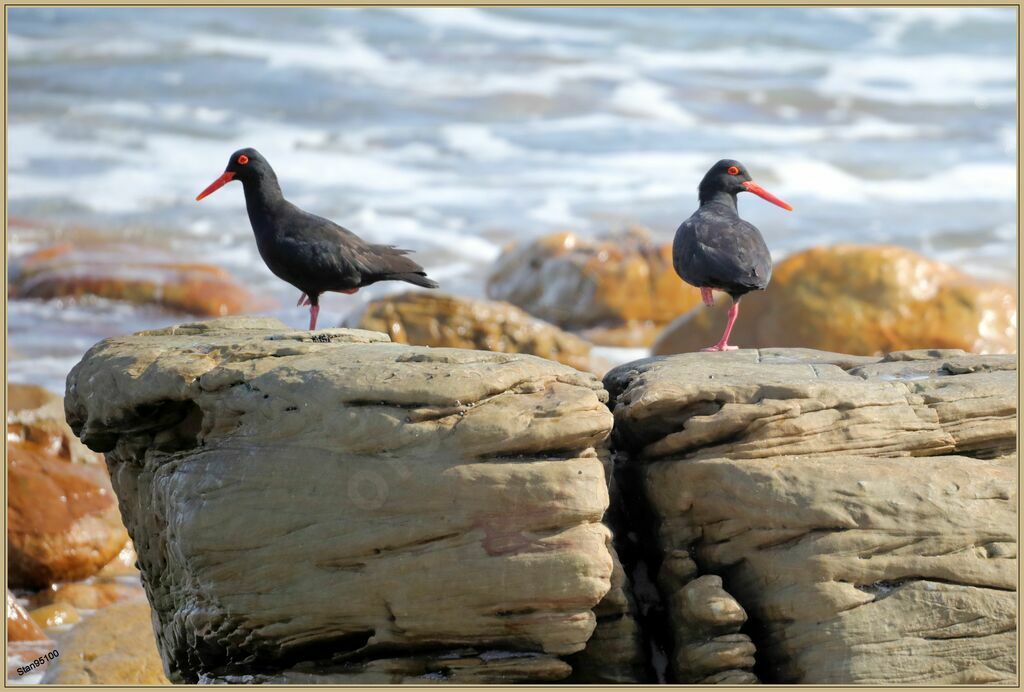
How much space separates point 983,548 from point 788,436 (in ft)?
2.92

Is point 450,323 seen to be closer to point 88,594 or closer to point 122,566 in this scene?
point 122,566

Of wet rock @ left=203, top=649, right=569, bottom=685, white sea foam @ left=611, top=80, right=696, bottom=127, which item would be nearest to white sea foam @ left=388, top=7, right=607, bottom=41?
white sea foam @ left=611, top=80, right=696, bottom=127

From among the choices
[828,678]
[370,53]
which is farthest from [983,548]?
[370,53]

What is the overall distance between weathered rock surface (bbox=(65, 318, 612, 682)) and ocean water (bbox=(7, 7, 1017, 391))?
6339 millimetres

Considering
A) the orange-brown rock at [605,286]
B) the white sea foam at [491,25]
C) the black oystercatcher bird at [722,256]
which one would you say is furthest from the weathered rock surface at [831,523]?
the white sea foam at [491,25]

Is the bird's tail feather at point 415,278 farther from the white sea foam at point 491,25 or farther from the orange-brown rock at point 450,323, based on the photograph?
the white sea foam at point 491,25

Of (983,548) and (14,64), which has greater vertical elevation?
(14,64)

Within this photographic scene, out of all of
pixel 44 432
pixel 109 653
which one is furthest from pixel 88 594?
pixel 44 432

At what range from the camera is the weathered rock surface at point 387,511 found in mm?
4801

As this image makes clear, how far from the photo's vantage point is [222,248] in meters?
15.9

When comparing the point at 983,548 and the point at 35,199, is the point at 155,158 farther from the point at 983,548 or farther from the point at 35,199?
the point at 983,548

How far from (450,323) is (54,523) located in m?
3.78

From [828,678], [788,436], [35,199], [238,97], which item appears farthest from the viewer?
[238,97]

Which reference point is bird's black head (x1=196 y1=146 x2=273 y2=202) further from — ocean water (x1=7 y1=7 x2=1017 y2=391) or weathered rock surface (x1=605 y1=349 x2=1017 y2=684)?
ocean water (x1=7 y1=7 x2=1017 y2=391)
